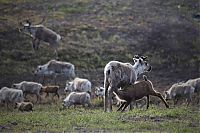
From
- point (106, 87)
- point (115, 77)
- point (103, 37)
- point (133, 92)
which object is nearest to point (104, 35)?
point (103, 37)

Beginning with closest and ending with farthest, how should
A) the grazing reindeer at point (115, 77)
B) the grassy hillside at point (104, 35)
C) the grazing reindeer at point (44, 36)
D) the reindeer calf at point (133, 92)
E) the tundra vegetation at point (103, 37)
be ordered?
the reindeer calf at point (133, 92)
the grazing reindeer at point (115, 77)
the tundra vegetation at point (103, 37)
the grassy hillside at point (104, 35)
the grazing reindeer at point (44, 36)

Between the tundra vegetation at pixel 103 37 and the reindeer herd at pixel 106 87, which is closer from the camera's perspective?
the reindeer herd at pixel 106 87

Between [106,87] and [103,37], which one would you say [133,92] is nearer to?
[106,87]

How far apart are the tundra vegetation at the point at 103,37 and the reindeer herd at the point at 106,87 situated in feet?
2.34

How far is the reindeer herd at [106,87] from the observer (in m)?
17.1

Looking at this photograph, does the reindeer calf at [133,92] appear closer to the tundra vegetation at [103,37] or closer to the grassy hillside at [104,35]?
the tundra vegetation at [103,37]

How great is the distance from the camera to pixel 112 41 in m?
37.1

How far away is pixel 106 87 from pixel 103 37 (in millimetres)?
20815

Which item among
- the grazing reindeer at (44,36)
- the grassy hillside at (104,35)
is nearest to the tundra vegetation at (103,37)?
the grassy hillside at (104,35)

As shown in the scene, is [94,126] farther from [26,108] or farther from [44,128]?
[26,108]

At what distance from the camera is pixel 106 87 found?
17328mm

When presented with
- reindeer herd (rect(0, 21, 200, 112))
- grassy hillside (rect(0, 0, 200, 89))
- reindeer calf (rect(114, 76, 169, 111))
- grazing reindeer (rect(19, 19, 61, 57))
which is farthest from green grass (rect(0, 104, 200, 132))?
grazing reindeer (rect(19, 19, 61, 57))

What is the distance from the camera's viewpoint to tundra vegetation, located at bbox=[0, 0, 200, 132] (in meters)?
31.2

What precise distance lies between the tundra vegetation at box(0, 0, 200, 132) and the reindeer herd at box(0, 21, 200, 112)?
712 mm
